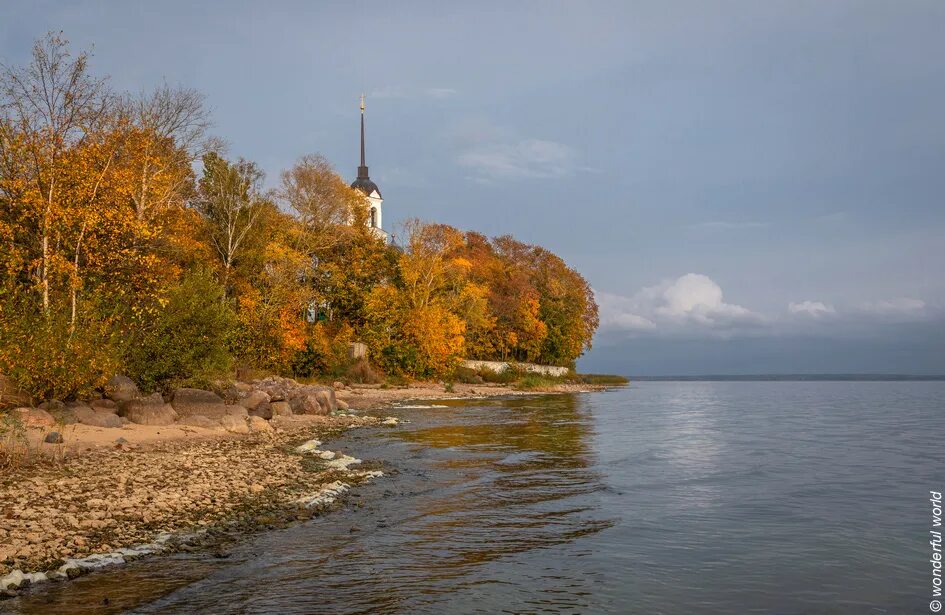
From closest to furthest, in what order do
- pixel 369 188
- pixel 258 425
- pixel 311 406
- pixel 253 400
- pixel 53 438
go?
pixel 53 438 < pixel 258 425 < pixel 253 400 < pixel 311 406 < pixel 369 188

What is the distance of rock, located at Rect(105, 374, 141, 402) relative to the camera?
2147 centimetres

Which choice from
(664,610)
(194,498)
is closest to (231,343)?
(194,498)

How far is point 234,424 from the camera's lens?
2211 centimetres

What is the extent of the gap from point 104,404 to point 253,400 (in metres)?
7.21

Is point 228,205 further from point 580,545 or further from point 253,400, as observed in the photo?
point 580,545

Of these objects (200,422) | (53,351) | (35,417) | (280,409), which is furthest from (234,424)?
(280,409)

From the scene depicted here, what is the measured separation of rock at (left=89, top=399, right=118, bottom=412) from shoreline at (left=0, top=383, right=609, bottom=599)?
5.27 ft

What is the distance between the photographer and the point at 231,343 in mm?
32781

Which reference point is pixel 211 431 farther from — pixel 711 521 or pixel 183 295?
pixel 711 521

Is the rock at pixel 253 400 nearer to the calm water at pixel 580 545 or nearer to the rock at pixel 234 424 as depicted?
the rock at pixel 234 424

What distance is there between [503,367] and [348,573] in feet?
215

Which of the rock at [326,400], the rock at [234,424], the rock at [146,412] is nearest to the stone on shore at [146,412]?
the rock at [146,412]

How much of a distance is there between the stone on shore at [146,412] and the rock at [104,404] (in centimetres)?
22

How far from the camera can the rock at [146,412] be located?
66.2 ft
